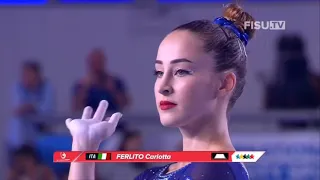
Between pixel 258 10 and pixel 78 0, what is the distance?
0.61m

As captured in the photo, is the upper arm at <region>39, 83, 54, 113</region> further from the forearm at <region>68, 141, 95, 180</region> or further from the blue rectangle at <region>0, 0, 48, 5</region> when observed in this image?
the blue rectangle at <region>0, 0, 48, 5</region>

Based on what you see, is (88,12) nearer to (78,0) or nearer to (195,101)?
(78,0)

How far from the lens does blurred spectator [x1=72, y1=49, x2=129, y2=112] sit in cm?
207

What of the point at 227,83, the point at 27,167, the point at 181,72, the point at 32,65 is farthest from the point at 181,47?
the point at 27,167

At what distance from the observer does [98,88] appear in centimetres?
210

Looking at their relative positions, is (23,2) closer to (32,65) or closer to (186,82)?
(32,65)

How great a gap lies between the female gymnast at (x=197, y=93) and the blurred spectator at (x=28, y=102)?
115mm

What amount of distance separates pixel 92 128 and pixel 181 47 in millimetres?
407

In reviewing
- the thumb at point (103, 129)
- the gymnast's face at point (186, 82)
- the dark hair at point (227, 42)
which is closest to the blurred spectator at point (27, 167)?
the thumb at point (103, 129)

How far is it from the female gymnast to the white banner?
0.06 meters

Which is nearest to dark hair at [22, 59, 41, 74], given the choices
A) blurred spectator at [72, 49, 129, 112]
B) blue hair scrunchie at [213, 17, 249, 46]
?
blurred spectator at [72, 49, 129, 112]

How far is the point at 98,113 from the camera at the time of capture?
209 centimetres

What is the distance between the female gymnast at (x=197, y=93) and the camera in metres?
2.00

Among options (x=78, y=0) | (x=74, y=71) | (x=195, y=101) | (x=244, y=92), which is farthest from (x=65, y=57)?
(x=244, y=92)
